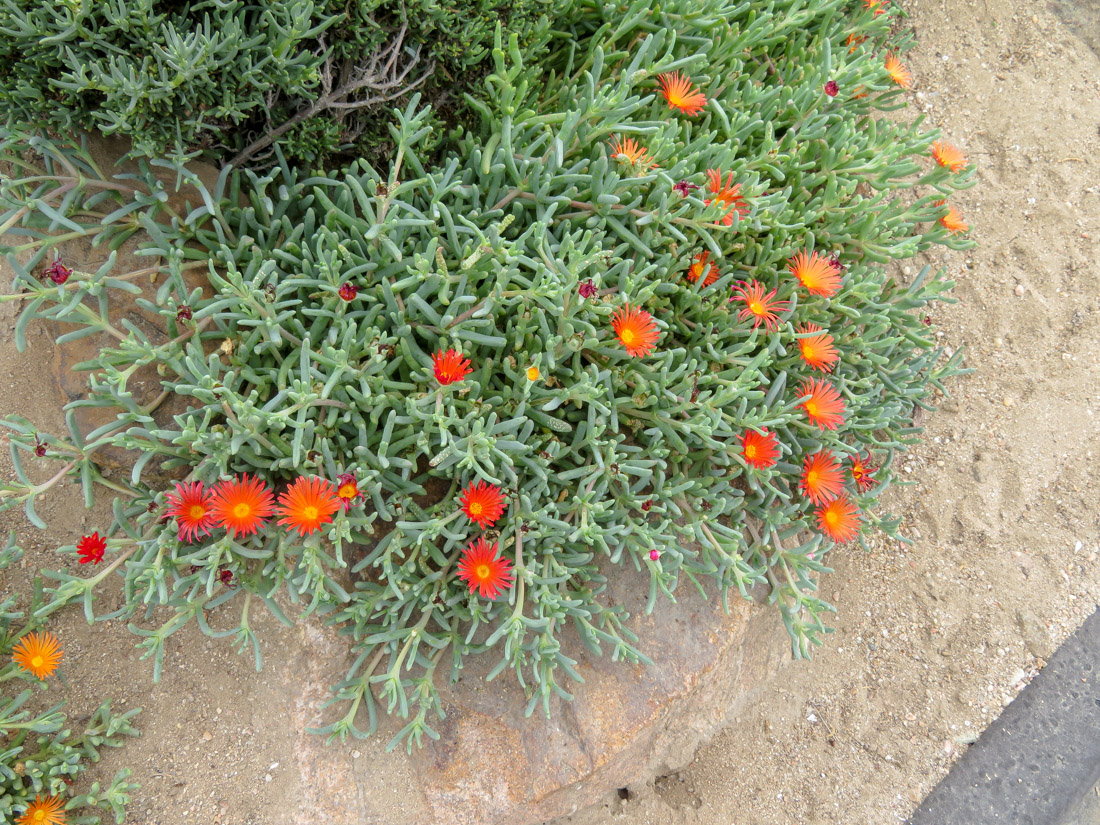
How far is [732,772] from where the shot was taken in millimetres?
2602

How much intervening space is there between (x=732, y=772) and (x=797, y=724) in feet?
0.95

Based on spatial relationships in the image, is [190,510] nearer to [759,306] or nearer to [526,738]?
[526,738]

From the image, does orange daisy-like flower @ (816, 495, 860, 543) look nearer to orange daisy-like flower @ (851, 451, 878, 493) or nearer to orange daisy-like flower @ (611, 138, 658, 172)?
orange daisy-like flower @ (851, 451, 878, 493)

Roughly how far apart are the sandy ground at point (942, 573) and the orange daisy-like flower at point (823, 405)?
2.92 feet

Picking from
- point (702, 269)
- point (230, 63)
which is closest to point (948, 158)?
point (702, 269)

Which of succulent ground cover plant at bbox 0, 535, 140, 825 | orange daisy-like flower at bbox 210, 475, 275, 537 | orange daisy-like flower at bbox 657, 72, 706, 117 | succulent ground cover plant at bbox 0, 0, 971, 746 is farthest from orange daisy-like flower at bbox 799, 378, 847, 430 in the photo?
succulent ground cover plant at bbox 0, 535, 140, 825

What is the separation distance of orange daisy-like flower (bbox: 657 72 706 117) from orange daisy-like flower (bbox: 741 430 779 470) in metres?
1.05

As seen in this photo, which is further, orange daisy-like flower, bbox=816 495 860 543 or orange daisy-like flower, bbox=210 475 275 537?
orange daisy-like flower, bbox=816 495 860 543

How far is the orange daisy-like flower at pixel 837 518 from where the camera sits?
2330 mm

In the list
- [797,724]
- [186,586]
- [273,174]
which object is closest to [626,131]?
[273,174]

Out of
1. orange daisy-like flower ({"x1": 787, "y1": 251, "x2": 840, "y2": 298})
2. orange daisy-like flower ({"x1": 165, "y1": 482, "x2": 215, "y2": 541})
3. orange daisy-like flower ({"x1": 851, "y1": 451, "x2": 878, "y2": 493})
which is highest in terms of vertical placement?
orange daisy-like flower ({"x1": 787, "y1": 251, "x2": 840, "y2": 298})

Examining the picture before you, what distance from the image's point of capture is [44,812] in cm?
192

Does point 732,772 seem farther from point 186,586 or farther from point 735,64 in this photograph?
point 735,64

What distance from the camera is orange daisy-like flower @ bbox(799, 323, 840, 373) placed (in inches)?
87.0
